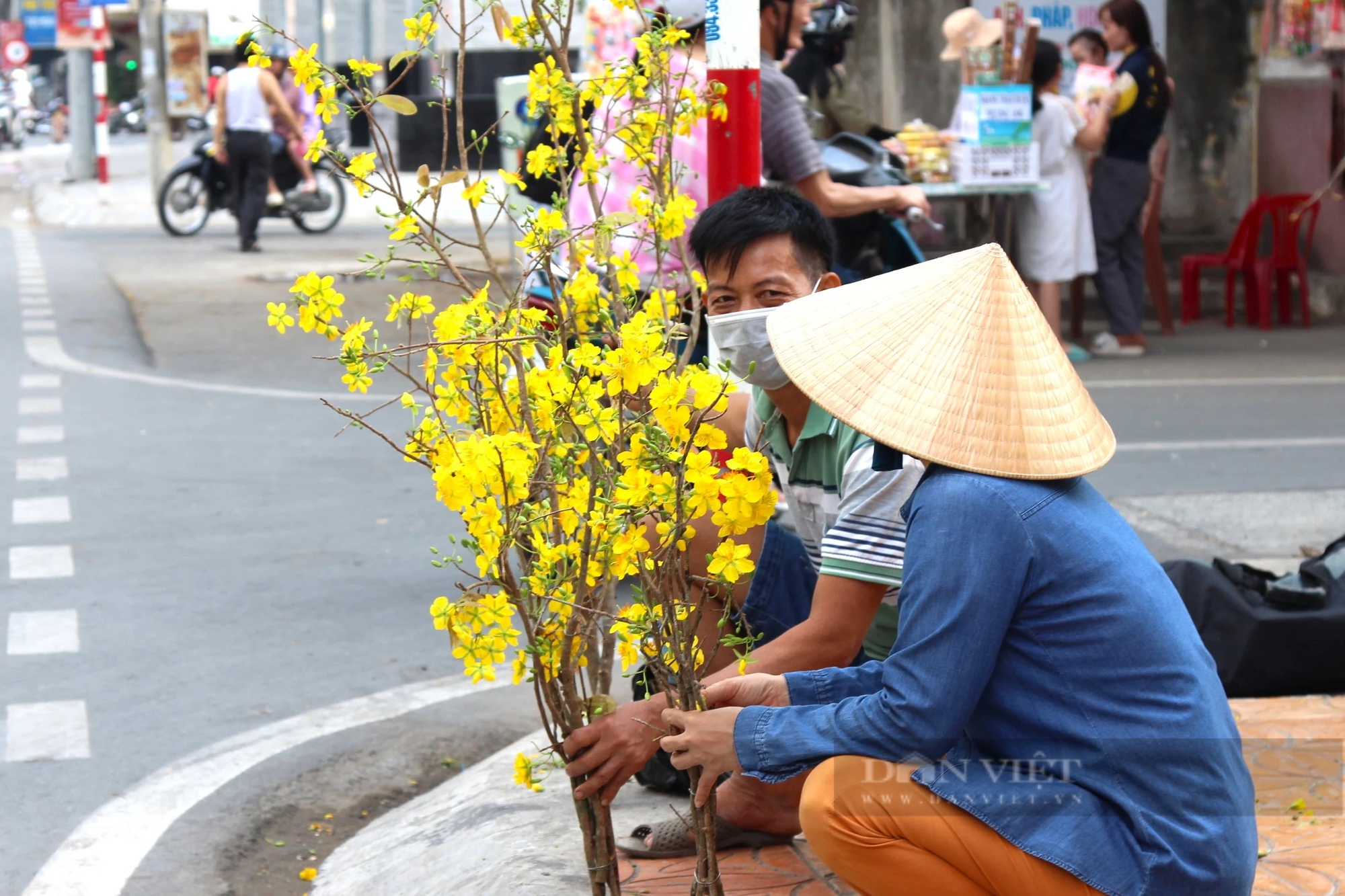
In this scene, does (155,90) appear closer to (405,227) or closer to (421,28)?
(421,28)

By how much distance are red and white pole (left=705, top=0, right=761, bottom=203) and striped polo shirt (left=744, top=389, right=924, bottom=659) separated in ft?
2.71

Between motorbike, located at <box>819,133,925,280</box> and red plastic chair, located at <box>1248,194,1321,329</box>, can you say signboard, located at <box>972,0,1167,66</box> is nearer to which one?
red plastic chair, located at <box>1248,194,1321,329</box>

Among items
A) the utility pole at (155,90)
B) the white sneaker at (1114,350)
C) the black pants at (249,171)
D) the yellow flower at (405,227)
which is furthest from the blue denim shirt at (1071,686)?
the utility pole at (155,90)

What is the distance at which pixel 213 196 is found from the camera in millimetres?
15375

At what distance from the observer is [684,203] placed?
283 cm

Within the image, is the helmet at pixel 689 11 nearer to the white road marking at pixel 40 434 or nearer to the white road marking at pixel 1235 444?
the white road marking at pixel 1235 444

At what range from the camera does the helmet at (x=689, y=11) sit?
4.26m

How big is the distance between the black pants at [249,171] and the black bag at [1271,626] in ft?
38.7

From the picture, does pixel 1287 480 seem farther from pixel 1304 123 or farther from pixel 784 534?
pixel 1304 123

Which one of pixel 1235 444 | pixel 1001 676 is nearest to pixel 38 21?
pixel 1235 444

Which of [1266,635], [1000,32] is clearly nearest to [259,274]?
[1000,32]

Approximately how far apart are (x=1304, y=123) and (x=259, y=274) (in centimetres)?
794

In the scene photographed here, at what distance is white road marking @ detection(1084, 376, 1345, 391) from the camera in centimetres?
833

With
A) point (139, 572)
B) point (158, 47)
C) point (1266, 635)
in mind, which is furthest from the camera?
point (158, 47)
